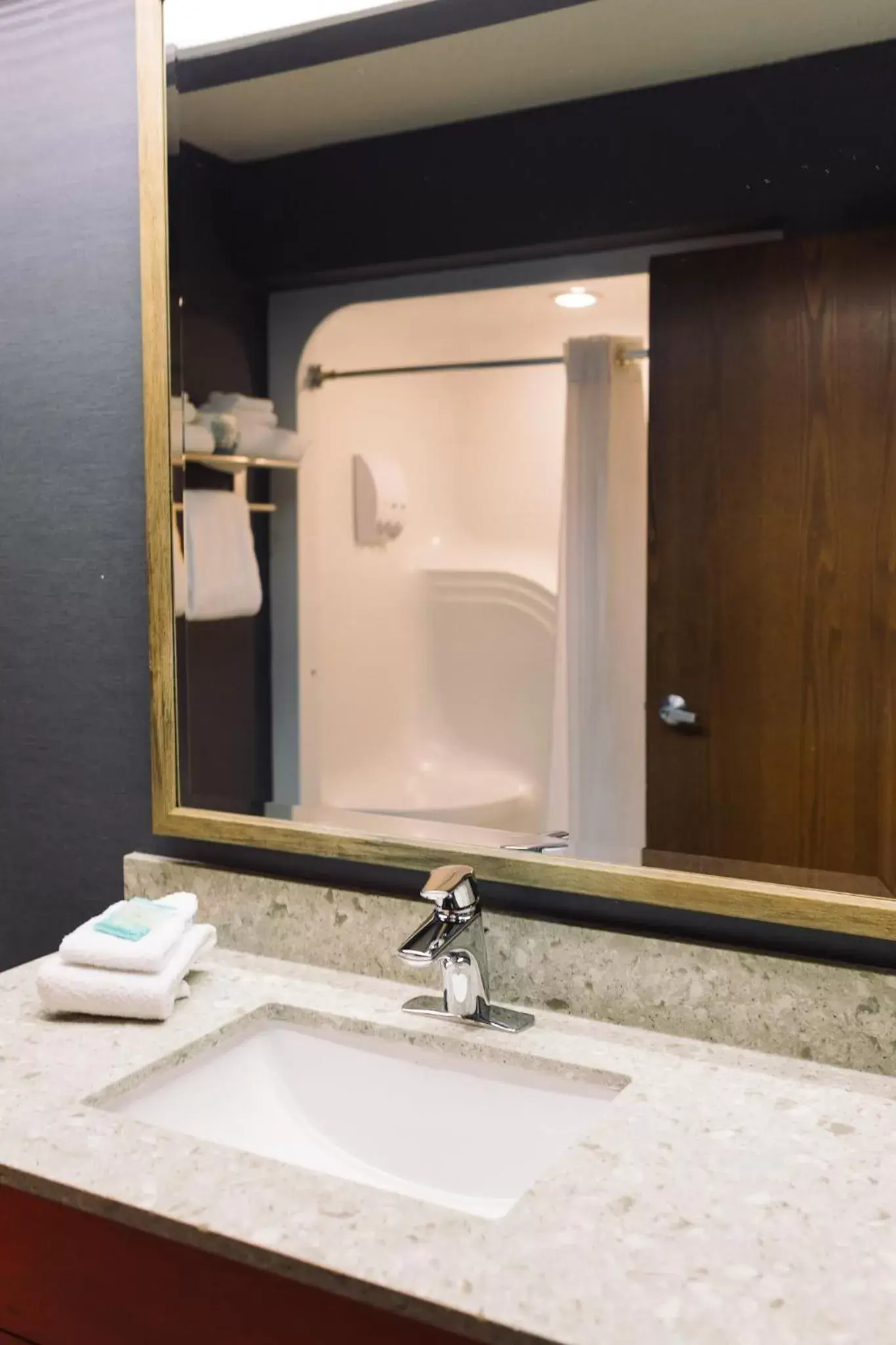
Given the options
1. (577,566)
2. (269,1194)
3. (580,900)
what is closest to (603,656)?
(577,566)

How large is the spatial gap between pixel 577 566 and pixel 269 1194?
0.62 metres

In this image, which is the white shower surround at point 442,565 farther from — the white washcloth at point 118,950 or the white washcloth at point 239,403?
the white washcloth at point 118,950

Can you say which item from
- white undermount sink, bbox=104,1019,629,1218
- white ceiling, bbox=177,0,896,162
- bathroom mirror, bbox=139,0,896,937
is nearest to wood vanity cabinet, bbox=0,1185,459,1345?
white undermount sink, bbox=104,1019,629,1218

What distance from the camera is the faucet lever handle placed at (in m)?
1.10

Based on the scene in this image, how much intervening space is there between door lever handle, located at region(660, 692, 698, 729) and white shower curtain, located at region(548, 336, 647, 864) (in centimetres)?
2

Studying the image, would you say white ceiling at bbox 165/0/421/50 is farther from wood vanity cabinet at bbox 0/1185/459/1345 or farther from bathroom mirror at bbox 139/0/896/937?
wood vanity cabinet at bbox 0/1185/459/1345

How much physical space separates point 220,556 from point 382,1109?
64 cm

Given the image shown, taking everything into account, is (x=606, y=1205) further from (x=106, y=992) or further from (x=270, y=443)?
(x=270, y=443)

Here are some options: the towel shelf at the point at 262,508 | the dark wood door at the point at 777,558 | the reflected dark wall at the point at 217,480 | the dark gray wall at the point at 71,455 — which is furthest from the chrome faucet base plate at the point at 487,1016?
the towel shelf at the point at 262,508

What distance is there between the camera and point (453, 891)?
1106 millimetres

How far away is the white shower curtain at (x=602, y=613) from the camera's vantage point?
1110 mm

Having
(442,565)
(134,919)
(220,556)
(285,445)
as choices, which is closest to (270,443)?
(285,445)

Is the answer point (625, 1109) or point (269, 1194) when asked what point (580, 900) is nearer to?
point (625, 1109)

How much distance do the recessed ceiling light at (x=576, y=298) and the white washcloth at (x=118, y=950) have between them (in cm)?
74
